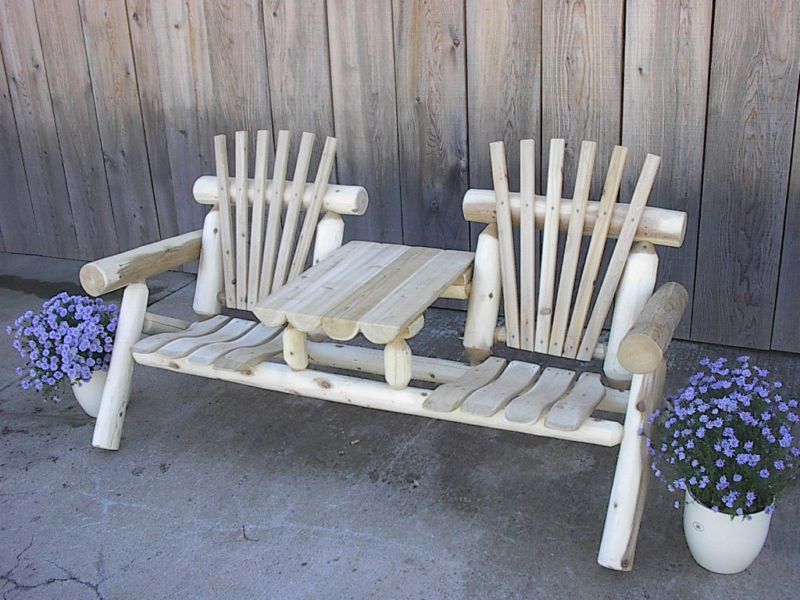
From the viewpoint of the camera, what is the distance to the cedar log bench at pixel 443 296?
6.87 feet

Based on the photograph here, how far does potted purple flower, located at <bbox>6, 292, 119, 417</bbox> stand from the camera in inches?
108

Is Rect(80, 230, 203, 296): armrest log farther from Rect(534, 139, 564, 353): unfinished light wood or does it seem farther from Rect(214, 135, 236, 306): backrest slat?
Rect(534, 139, 564, 353): unfinished light wood

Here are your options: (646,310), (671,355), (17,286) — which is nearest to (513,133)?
(671,355)

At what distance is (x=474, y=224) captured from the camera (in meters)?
3.47

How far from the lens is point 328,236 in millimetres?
2850

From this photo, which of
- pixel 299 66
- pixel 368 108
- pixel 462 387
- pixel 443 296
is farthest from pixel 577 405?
pixel 299 66

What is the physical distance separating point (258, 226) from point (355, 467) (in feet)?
3.01

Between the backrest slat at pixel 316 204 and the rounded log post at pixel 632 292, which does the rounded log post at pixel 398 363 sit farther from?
the backrest slat at pixel 316 204

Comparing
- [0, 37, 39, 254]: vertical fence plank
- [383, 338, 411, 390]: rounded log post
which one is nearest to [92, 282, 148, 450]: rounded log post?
[383, 338, 411, 390]: rounded log post

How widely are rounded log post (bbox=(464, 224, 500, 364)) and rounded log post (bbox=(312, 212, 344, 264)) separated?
0.53 metres

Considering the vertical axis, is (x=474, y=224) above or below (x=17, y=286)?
above

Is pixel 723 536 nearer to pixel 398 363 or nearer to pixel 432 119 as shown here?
pixel 398 363

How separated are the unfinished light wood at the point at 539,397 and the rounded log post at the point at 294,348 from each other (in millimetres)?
631

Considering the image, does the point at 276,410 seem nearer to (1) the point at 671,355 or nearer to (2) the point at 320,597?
(2) the point at 320,597
